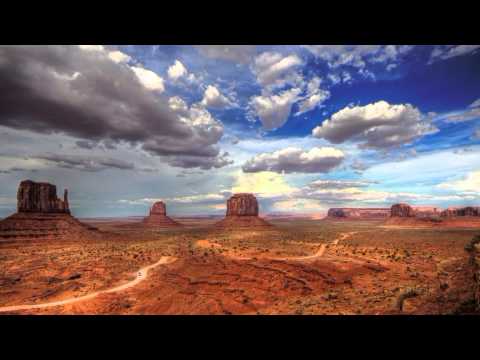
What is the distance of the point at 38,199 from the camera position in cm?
7069

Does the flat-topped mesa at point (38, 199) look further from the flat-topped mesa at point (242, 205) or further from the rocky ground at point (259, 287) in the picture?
the flat-topped mesa at point (242, 205)

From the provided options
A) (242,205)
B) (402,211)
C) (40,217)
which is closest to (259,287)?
(40,217)

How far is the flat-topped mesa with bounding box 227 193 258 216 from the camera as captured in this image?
118 metres

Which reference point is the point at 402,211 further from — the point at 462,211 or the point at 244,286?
the point at 244,286

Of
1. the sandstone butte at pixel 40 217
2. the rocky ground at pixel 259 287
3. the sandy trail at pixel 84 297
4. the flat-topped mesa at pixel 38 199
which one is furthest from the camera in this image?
the flat-topped mesa at pixel 38 199

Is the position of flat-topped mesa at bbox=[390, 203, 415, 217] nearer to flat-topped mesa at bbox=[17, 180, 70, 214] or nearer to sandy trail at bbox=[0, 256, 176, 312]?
sandy trail at bbox=[0, 256, 176, 312]

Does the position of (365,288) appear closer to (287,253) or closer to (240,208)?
(287,253)

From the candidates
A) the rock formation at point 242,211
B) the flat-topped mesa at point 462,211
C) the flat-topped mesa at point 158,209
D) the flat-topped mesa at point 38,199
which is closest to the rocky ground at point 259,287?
the flat-topped mesa at point 38,199

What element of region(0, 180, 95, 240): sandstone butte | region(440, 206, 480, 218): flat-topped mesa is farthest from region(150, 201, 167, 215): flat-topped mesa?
region(440, 206, 480, 218): flat-topped mesa

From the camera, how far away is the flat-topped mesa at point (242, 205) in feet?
386

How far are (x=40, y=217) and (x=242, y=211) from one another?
75533 millimetres
